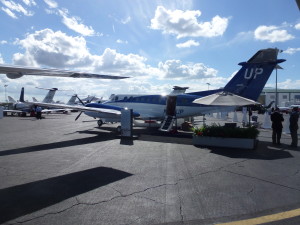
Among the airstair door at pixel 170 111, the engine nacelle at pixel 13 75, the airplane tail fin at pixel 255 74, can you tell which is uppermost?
the airplane tail fin at pixel 255 74

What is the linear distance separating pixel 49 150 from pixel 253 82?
12.2 metres

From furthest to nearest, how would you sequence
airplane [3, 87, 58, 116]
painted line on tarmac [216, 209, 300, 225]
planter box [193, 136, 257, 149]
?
airplane [3, 87, 58, 116] < planter box [193, 136, 257, 149] < painted line on tarmac [216, 209, 300, 225]

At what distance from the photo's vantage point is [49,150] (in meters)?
10.9

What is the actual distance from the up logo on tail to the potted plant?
440 centimetres

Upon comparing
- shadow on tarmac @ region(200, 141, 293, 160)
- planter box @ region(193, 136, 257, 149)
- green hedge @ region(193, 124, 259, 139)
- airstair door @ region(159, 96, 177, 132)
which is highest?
airstair door @ region(159, 96, 177, 132)

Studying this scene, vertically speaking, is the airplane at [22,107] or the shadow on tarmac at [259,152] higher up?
the airplane at [22,107]

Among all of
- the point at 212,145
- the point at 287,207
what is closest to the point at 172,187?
the point at 287,207

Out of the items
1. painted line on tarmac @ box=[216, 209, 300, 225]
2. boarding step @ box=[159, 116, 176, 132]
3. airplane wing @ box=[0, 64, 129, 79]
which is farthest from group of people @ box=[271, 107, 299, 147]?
airplane wing @ box=[0, 64, 129, 79]

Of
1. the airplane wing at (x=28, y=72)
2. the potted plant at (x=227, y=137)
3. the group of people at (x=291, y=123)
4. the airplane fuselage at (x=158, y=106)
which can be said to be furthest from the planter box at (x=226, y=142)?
the airplane wing at (x=28, y=72)

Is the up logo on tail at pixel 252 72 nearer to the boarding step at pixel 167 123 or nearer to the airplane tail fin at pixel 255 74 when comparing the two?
the airplane tail fin at pixel 255 74

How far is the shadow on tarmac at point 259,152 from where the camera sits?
963cm

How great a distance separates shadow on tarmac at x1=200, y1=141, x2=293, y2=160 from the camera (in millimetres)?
9633

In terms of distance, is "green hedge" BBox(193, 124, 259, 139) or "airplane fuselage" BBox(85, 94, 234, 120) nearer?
"green hedge" BBox(193, 124, 259, 139)

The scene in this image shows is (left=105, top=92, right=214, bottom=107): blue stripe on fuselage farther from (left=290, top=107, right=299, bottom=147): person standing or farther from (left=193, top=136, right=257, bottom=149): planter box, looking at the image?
(left=290, top=107, right=299, bottom=147): person standing
